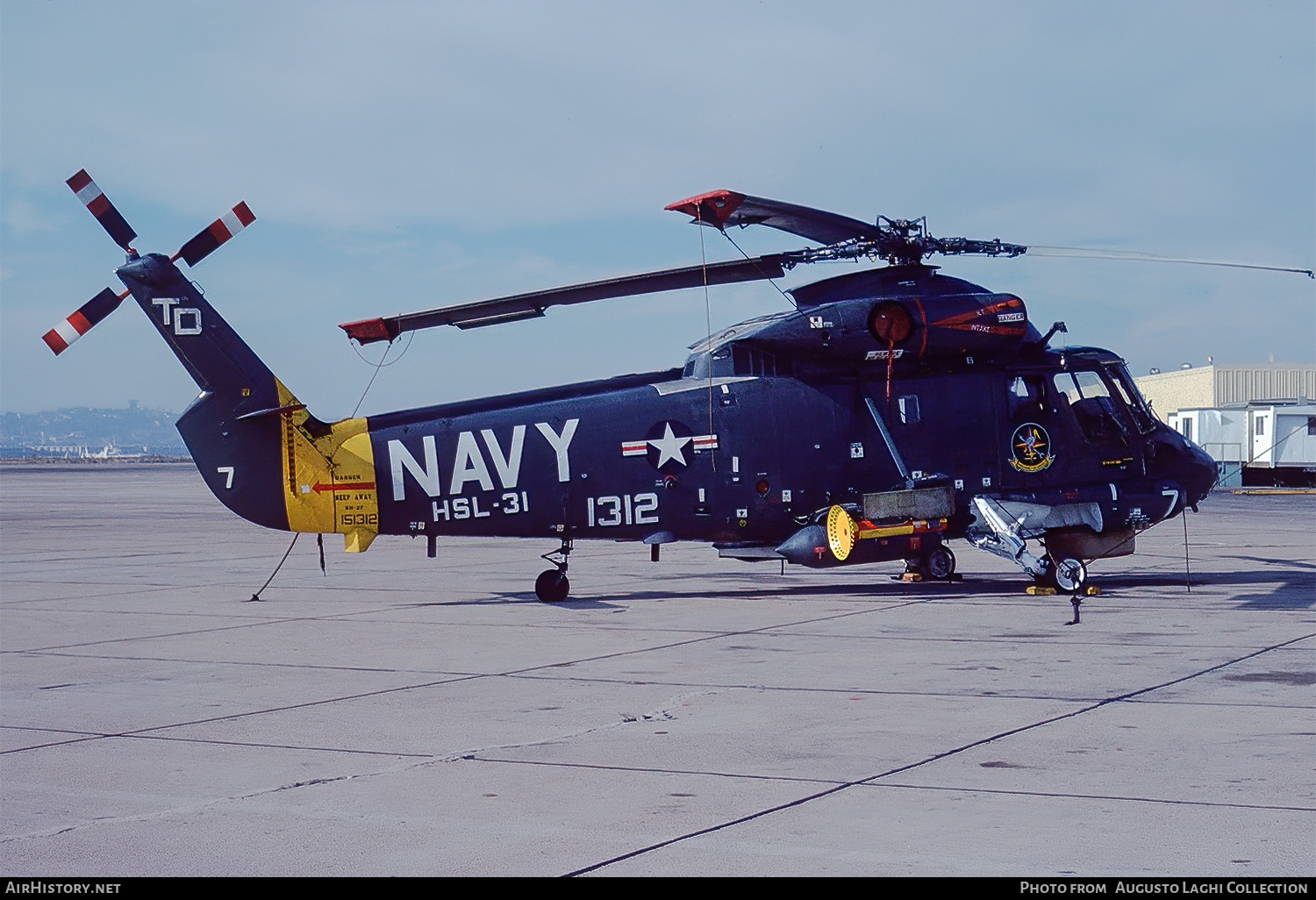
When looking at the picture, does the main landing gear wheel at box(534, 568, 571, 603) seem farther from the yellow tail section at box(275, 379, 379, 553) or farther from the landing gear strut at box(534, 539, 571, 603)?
the yellow tail section at box(275, 379, 379, 553)

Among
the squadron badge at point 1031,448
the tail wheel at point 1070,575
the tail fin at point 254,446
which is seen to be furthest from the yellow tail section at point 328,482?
the tail wheel at point 1070,575

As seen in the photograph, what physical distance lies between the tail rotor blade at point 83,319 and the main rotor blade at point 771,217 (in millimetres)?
7985

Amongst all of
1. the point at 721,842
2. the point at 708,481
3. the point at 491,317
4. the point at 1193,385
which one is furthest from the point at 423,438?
the point at 1193,385

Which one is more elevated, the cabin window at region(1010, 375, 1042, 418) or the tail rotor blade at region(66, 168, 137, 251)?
the tail rotor blade at region(66, 168, 137, 251)

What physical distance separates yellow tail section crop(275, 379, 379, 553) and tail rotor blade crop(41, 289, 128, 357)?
8.58ft

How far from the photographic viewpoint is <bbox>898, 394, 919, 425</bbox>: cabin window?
63.3 feet

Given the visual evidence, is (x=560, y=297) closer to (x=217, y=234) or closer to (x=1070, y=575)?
(x=217, y=234)

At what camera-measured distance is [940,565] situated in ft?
69.5

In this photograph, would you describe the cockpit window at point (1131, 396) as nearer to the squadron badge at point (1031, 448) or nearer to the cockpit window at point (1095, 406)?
the cockpit window at point (1095, 406)

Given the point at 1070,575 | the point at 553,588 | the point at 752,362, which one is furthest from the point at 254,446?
the point at 1070,575

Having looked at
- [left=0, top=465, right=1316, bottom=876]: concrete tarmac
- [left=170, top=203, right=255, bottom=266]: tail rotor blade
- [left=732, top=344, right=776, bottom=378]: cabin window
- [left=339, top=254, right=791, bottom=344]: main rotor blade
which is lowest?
[left=0, top=465, right=1316, bottom=876]: concrete tarmac

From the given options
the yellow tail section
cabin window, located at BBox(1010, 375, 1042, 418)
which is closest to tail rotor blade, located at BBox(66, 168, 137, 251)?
the yellow tail section

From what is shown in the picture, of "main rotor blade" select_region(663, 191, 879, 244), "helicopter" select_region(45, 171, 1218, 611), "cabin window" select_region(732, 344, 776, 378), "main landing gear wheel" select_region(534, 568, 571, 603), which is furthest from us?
"cabin window" select_region(732, 344, 776, 378)

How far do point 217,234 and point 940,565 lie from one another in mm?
11625
